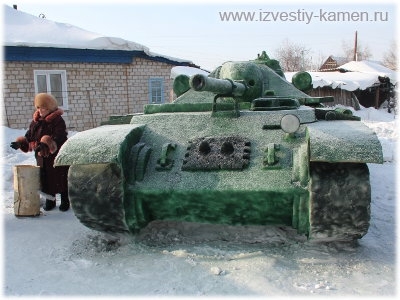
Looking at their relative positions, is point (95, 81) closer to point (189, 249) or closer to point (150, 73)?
point (150, 73)

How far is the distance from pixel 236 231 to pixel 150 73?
37.2 feet

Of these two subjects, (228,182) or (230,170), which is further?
(230,170)

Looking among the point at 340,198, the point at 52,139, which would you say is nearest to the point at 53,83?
the point at 52,139

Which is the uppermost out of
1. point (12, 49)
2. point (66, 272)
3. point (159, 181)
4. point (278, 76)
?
point (12, 49)

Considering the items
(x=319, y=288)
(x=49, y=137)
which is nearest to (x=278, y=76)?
(x=49, y=137)

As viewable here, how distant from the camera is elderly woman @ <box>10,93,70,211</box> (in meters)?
5.47

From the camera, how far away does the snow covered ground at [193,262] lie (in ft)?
10.9

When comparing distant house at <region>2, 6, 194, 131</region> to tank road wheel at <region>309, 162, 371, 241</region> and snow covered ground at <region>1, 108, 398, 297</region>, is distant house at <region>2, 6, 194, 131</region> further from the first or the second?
tank road wheel at <region>309, 162, 371, 241</region>

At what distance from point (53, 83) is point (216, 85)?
1077 centimetres

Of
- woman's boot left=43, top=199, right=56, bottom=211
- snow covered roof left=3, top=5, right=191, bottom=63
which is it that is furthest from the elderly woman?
snow covered roof left=3, top=5, right=191, bottom=63

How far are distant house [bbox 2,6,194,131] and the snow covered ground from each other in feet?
29.2

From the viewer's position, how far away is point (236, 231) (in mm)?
4363

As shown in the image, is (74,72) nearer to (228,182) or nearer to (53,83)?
(53,83)

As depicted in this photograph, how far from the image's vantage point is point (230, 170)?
398 cm
